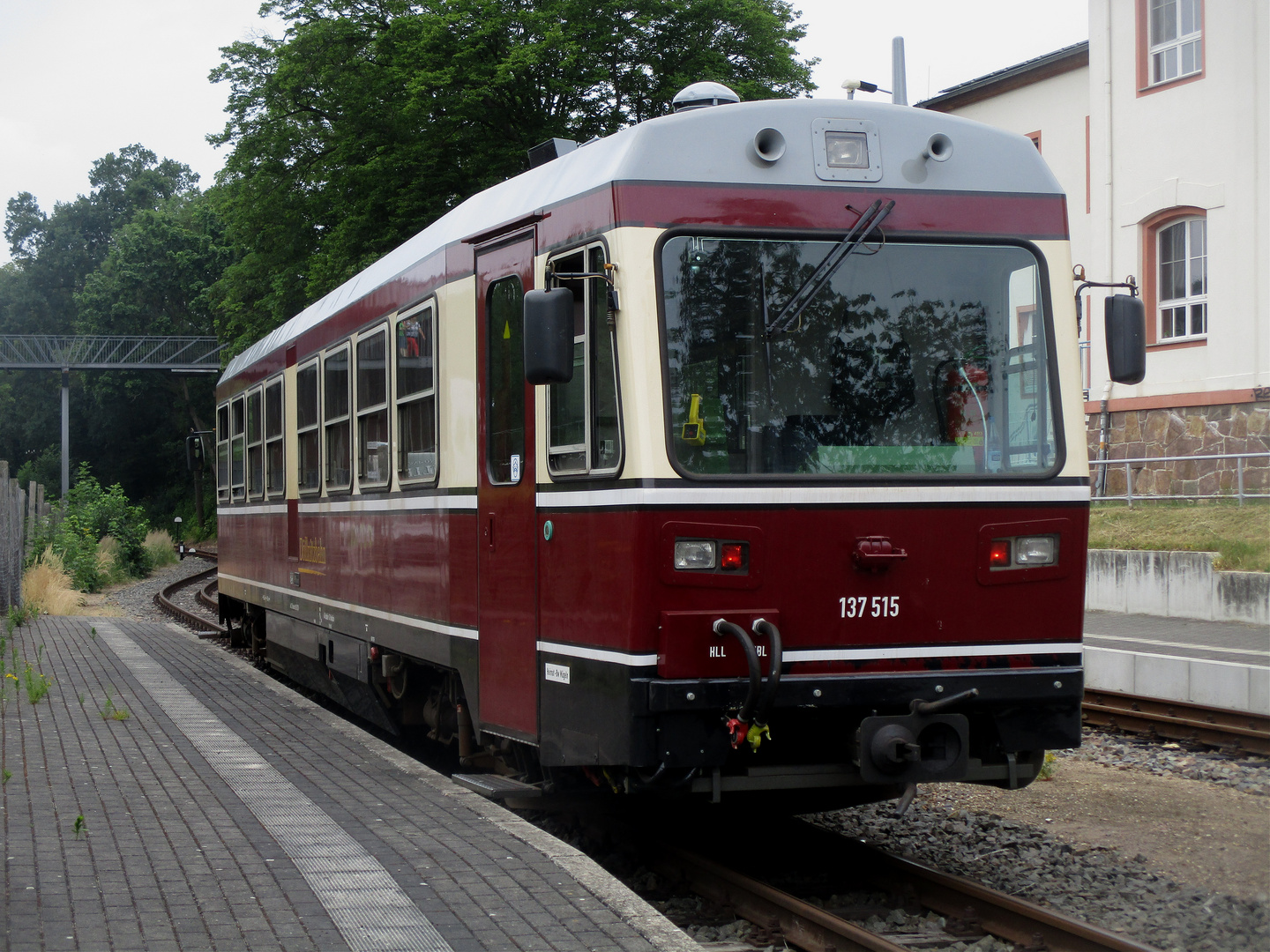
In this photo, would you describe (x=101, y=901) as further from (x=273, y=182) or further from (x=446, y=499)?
(x=273, y=182)

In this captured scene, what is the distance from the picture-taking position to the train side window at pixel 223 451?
16531mm

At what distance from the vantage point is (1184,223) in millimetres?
22672

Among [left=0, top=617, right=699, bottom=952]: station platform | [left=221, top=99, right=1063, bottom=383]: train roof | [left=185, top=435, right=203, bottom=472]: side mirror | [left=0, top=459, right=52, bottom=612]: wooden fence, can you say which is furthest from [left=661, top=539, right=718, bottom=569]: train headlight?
[left=0, top=459, right=52, bottom=612]: wooden fence

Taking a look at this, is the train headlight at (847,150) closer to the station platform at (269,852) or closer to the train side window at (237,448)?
the station platform at (269,852)

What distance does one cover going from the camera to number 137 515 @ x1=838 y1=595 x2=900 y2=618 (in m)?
5.98

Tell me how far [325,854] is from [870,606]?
2522 millimetres

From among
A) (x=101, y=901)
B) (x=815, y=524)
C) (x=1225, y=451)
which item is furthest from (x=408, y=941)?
(x=1225, y=451)

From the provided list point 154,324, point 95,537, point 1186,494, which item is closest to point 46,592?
point 95,537

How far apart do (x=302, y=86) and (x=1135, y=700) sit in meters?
22.7

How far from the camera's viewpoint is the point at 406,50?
1033 inches

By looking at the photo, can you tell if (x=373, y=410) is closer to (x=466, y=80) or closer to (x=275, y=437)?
(x=275, y=437)

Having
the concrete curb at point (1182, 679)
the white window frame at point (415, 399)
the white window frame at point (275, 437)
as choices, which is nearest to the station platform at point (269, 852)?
the white window frame at point (415, 399)

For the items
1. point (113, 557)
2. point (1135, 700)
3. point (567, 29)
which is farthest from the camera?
point (113, 557)

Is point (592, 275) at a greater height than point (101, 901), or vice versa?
point (592, 275)
